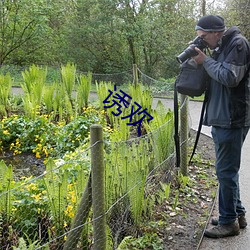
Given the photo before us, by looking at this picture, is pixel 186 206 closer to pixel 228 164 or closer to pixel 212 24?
pixel 228 164

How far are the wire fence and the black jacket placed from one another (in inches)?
31.6

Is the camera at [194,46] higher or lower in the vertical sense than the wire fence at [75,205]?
higher

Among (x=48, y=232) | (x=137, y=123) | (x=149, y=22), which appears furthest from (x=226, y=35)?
(x=149, y=22)

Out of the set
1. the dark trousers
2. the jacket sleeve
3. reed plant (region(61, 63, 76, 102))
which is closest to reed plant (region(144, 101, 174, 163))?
the dark trousers

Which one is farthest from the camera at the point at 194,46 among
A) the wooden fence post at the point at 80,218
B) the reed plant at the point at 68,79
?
the reed plant at the point at 68,79

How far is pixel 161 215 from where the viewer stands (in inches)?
140

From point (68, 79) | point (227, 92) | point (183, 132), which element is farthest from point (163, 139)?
point (68, 79)

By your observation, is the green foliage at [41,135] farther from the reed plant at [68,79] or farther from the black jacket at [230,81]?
the black jacket at [230,81]

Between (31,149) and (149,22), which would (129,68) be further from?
(31,149)

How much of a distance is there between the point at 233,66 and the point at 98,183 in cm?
131

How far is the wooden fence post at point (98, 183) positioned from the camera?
7.52 ft

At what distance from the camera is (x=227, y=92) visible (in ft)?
9.52

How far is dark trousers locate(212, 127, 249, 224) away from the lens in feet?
9.71

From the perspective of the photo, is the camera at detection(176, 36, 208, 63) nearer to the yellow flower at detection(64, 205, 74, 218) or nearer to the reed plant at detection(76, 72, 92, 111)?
the yellow flower at detection(64, 205, 74, 218)
